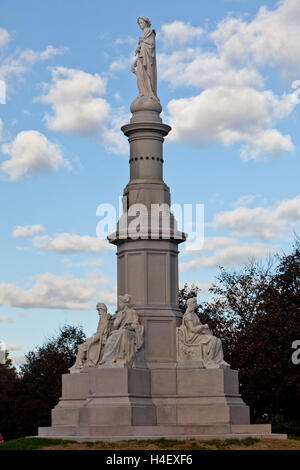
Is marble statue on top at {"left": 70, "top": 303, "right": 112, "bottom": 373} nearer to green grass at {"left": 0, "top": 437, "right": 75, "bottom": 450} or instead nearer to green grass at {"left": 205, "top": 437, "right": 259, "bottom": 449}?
green grass at {"left": 0, "top": 437, "right": 75, "bottom": 450}

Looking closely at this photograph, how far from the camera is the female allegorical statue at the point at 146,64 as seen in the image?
111ft

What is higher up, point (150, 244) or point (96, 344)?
point (150, 244)

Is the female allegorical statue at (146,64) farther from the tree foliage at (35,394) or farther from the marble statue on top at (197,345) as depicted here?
the tree foliage at (35,394)

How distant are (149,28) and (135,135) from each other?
4.36 metres

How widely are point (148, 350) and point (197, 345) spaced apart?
1678mm

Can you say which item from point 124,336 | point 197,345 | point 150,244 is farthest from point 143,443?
point 150,244

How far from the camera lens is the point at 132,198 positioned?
108 feet

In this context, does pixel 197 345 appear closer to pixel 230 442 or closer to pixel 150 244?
pixel 150 244

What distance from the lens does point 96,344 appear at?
31.4 m

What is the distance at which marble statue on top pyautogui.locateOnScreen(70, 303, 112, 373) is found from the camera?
3128 centimetres

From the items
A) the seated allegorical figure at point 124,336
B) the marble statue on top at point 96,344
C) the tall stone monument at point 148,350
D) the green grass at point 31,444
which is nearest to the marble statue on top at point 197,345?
the tall stone monument at point 148,350

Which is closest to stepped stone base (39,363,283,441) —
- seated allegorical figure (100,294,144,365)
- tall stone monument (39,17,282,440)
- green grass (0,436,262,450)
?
tall stone monument (39,17,282,440)
